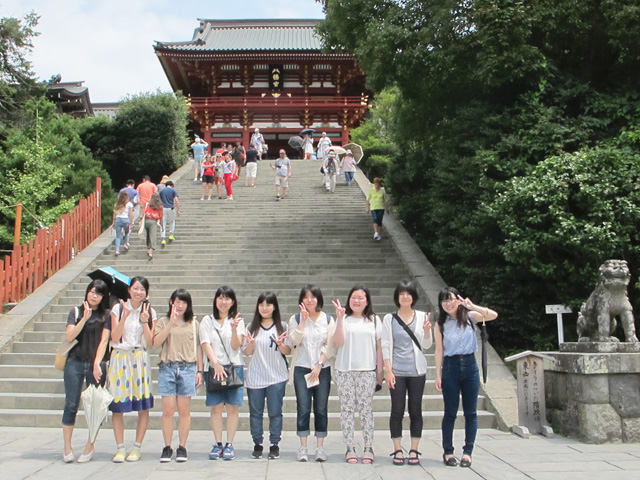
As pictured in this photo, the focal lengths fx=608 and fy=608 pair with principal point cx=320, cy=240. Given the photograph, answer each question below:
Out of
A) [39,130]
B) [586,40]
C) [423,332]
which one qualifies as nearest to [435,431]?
[423,332]

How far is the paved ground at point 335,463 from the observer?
4.42 metres

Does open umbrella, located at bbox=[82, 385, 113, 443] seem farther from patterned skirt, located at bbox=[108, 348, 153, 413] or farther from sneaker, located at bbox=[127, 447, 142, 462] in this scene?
sneaker, located at bbox=[127, 447, 142, 462]

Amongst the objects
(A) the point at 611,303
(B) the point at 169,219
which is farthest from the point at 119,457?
(B) the point at 169,219

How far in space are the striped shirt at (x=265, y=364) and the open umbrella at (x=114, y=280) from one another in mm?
1763

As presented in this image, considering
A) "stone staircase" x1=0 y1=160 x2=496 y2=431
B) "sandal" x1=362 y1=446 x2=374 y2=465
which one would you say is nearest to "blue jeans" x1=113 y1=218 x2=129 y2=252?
"stone staircase" x1=0 y1=160 x2=496 y2=431

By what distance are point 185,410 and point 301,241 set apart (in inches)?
312

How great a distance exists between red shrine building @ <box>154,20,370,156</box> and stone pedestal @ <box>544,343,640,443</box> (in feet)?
78.2

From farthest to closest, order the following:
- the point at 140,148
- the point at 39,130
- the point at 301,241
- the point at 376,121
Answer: the point at 376,121 < the point at 140,148 < the point at 39,130 < the point at 301,241

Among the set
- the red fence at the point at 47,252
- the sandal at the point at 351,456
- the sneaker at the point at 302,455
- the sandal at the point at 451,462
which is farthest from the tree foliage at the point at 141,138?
the sandal at the point at 451,462

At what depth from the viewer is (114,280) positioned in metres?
6.07

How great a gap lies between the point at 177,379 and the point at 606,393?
389 cm

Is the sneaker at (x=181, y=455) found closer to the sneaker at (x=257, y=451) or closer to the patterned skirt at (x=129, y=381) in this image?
the patterned skirt at (x=129, y=381)

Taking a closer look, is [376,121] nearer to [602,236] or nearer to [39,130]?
[39,130]

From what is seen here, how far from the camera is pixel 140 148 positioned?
22.6 meters
